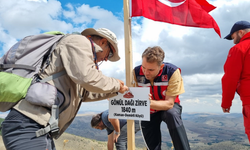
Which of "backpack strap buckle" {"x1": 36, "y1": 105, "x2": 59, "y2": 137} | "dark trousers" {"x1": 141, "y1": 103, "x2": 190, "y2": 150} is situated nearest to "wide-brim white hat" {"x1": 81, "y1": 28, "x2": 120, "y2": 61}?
"backpack strap buckle" {"x1": 36, "y1": 105, "x2": 59, "y2": 137}

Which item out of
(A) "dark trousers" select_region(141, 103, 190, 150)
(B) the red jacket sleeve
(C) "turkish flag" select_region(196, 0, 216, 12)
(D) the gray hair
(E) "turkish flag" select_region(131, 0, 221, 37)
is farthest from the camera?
(C) "turkish flag" select_region(196, 0, 216, 12)

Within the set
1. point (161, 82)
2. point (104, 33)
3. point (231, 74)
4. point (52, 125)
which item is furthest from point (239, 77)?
point (52, 125)

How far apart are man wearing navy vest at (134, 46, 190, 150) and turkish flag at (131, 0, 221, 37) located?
30.4 inches

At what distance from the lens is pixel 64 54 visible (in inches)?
81.8

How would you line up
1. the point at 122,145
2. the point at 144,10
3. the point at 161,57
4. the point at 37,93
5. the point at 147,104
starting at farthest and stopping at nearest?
the point at 122,145
the point at 144,10
the point at 161,57
the point at 147,104
the point at 37,93

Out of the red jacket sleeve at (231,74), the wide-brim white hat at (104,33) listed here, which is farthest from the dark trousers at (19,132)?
the red jacket sleeve at (231,74)

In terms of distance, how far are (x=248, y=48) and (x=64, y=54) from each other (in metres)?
3.24

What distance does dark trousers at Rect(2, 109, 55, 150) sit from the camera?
1932 millimetres

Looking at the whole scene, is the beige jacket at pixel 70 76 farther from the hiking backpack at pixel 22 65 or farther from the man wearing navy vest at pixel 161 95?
the man wearing navy vest at pixel 161 95

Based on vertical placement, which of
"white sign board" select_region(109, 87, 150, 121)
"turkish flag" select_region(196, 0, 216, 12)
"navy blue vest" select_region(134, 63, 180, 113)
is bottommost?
"white sign board" select_region(109, 87, 150, 121)

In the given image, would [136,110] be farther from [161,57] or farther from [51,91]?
[51,91]

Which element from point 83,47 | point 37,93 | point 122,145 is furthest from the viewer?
point 122,145

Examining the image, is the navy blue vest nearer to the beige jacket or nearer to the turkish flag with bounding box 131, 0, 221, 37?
the turkish flag with bounding box 131, 0, 221, 37

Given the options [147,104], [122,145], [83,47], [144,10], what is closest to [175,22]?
[144,10]
